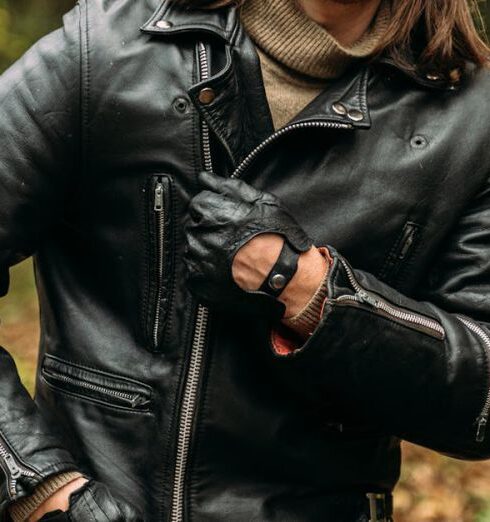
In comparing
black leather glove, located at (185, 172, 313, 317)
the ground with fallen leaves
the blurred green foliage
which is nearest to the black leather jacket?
black leather glove, located at (185, 172, 313, 317)

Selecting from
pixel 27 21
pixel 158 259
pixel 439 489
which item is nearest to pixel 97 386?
pixel 158 259

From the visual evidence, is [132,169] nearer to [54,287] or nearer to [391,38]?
[54,287]

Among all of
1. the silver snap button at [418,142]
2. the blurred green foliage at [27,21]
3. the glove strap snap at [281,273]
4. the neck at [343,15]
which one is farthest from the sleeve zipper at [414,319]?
the blurred green foliage at [27,21]

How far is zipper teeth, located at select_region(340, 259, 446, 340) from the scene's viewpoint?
2523mm

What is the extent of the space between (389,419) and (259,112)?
30.0 inches

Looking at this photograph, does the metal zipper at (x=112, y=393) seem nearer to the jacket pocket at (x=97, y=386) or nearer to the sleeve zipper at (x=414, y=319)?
the jacket pocket at (x=97, y=386)

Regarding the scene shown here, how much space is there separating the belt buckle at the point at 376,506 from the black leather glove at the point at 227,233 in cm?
64

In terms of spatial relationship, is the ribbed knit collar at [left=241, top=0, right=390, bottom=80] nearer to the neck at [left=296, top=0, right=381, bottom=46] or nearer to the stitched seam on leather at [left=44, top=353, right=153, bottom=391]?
the neck at [left=296, top=0, right=381, bottom=46]

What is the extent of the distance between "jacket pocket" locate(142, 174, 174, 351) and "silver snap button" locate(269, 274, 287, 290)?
0.27 m

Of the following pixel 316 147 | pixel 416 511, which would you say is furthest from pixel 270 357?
pixel 416 511

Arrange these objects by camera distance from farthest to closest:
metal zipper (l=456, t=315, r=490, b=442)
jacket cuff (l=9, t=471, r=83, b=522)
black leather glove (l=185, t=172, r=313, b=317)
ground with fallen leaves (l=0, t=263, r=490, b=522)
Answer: ground with fallen leaves (l=0, t=263, r=490, b=522)
metal zipper (l=456, t=315, r=490, b=442)
jacket cuff (l=9, t=471, r=83, b=522)
black leather glove (l=185, t=172, r=313, b=317)

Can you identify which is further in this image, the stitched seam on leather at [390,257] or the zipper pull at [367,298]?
the stitched seam on leather at [390,257]

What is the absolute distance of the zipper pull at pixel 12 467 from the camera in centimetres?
252

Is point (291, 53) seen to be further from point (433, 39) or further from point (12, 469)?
point (12, 469)
